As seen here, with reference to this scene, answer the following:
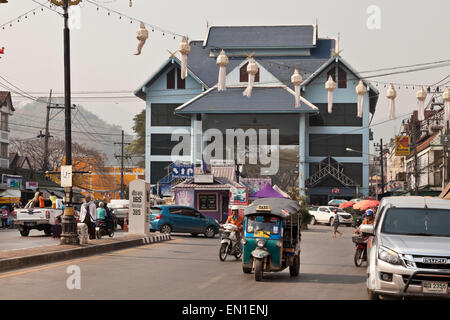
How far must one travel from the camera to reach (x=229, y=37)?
72562 mm

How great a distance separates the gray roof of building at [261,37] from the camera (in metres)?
70.9

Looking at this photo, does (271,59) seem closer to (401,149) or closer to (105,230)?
(401,149)

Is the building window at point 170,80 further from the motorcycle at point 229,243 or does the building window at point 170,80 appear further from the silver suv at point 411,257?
the silver suv at point 411,257

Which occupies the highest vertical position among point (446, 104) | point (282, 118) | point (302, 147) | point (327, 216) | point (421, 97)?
point (282, 118)

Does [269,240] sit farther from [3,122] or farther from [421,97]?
[3,122]

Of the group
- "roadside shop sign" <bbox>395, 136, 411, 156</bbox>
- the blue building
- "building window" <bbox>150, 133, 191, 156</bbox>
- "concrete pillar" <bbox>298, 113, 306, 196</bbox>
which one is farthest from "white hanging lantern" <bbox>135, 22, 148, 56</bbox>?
"building window" <bbox>150, 133, 191, 156</bbox>

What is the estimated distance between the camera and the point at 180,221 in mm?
34500

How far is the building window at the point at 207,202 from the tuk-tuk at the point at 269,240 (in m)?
37.0

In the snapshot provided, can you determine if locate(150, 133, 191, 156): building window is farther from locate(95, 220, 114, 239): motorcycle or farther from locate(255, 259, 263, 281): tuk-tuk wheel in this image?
locate(255, 259, 263, 281): tuk-tuk wheel

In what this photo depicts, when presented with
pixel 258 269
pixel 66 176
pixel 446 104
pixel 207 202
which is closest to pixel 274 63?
pixel 207 202

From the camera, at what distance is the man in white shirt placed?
25.6 m

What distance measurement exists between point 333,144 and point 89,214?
43462 millimetres

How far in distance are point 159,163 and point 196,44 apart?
15425 millimetres

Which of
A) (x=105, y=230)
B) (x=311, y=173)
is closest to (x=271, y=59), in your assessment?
(x=311, y=173)
